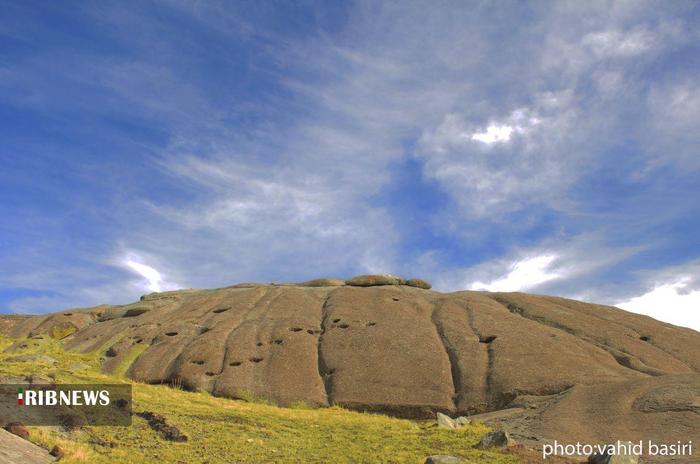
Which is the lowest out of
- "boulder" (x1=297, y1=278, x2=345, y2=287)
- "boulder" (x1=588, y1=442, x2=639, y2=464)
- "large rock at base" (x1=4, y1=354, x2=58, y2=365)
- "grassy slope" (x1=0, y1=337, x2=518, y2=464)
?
"grassy slope" (x1=0, y1=337, x2=518, y2=464)

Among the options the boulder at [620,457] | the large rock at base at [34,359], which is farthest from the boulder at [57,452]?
the large rock at base at [34,359]

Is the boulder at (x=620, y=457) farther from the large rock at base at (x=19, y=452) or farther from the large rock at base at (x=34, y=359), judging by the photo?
the large rock at base at (x=34, y=359)

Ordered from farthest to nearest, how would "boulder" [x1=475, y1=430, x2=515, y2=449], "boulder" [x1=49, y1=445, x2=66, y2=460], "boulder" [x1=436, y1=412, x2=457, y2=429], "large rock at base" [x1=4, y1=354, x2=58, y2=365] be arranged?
1. "large rock at base" [x1=4, y1=354, x2=58, y2=365]
2. "boulder" [x1=436, y1=412, x2=457, y2=429]
3. "boulder" [x1=475, y1=430, x2=515, y2=449]
4. "boulder" [x1=49, y1=445, x2=66, y2=460]

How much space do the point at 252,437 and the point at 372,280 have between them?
122 feet

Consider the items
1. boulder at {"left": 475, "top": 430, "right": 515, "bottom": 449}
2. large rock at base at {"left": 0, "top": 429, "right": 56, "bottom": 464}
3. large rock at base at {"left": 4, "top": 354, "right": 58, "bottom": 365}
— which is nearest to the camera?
large rock at base at {"left": 0, "top": 429, "right": 56, "bottom": 464}

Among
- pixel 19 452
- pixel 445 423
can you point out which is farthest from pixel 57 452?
pixel 445 423

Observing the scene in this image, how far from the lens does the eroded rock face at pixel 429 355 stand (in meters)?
30.4

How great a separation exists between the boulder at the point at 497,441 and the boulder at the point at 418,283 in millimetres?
40536

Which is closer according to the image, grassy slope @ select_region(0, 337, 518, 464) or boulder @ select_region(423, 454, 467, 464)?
boulder @ select_region(423, 454, 467, 464)

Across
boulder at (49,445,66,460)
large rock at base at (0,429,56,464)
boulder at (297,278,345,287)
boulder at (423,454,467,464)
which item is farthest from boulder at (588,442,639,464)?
boulder at (297,278,345,287)

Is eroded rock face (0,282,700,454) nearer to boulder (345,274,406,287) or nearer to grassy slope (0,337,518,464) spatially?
boulder (345,274,406,287)

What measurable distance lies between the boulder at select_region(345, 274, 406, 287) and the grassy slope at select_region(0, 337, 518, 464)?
2713 centimetres

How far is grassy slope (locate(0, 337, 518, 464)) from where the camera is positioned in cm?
2377

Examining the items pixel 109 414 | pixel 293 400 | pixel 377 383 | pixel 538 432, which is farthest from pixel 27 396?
pixel 538 432
